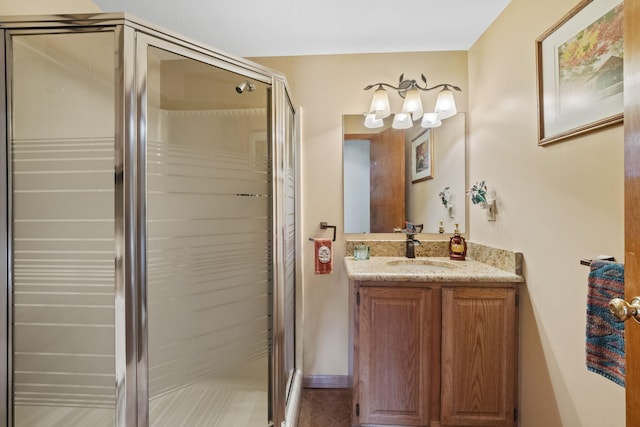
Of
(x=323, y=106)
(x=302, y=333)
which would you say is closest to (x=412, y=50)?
(x=323, y=106)

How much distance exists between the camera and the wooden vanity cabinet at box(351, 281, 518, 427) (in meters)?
1.43

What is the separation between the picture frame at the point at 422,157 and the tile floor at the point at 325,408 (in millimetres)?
1527

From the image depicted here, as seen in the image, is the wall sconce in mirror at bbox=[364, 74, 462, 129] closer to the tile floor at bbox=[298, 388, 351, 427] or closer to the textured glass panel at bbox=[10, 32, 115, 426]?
the textured glass panel at bbox=[10, 32, 115, 426]

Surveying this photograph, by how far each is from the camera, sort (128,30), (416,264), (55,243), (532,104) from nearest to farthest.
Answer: (128,30)
(55,243)
(532,104)
(416,264)

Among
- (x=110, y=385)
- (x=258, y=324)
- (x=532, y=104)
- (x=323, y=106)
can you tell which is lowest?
(x=110, y=385)

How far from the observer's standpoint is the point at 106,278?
1112mm

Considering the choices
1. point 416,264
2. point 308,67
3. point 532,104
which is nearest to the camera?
point 532,104

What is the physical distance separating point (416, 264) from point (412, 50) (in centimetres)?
151

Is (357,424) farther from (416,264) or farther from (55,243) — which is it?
(55,243)

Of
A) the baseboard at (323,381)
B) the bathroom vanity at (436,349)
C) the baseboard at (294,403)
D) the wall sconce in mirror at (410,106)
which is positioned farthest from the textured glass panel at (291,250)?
the wall sconce in mirror at (410,106)

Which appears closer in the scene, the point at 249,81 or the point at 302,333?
the point at 249,81

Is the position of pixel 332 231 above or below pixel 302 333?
above

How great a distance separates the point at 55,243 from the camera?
3.68 feet

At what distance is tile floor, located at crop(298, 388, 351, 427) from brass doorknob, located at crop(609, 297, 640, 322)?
148 cm
